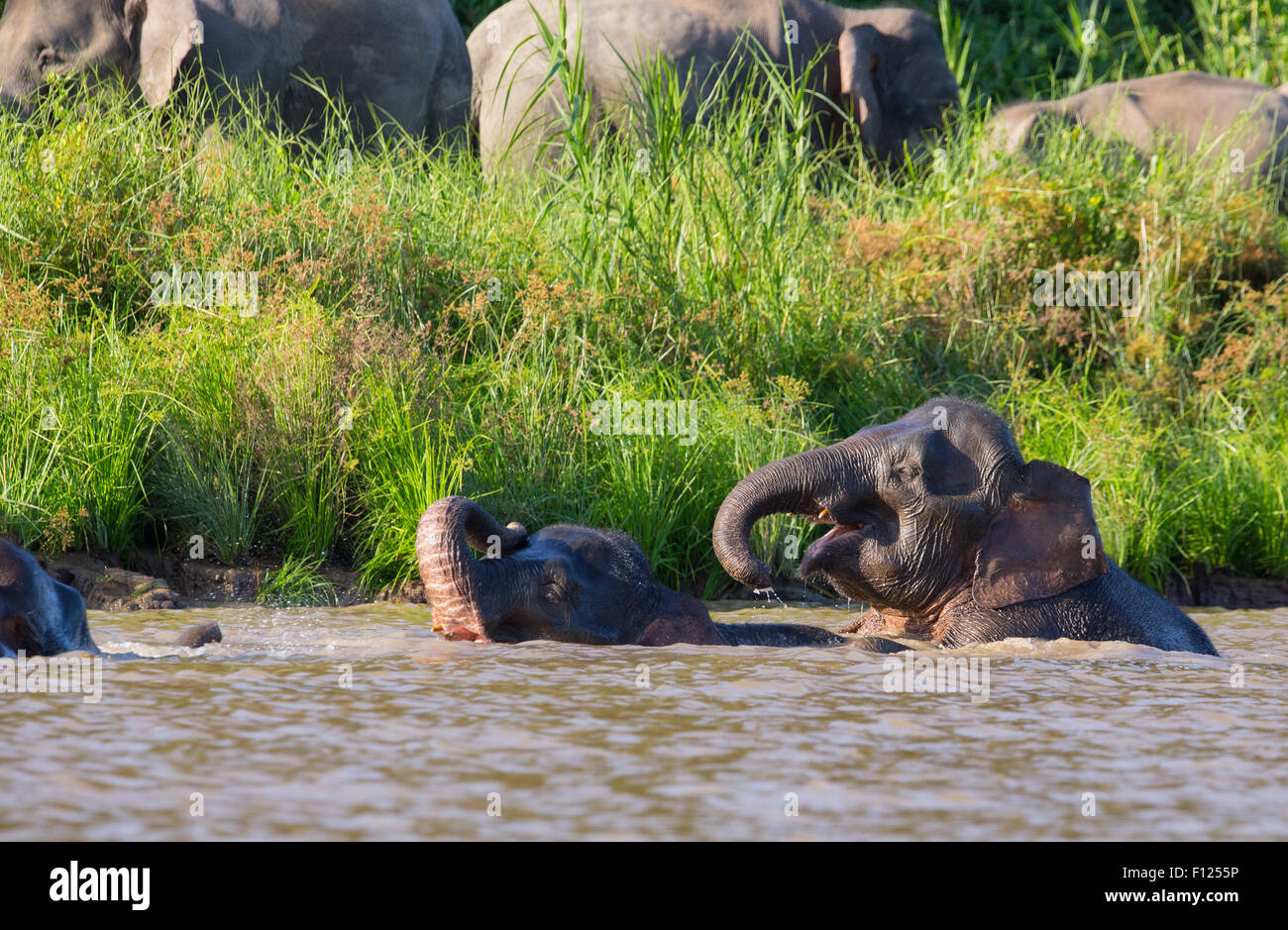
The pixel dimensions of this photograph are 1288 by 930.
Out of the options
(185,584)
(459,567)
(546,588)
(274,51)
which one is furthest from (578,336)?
(274,51)

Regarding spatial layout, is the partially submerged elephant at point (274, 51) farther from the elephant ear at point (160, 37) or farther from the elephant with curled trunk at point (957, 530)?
the elephant with curled trunk at point (957, 530)

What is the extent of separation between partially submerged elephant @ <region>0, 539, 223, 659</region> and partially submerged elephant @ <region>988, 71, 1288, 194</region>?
27.3 feet

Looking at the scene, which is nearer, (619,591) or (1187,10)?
(619,591)

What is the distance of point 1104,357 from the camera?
9227 mm

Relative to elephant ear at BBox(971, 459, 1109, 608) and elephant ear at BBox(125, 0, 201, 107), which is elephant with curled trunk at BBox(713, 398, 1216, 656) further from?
elephant ear at BBox(125, 0, 201, 107)

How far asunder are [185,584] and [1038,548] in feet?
11.1

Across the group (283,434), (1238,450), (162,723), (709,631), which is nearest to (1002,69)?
(1238,450)

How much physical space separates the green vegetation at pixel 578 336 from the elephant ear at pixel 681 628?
2.09 m

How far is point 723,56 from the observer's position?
444 inches

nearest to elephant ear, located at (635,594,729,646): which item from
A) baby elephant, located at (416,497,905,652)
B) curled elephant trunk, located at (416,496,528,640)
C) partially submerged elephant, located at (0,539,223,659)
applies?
baby elephant, located at (416,497,905,652)

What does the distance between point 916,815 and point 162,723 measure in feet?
5.07

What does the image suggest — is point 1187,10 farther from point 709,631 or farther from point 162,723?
point 162,723

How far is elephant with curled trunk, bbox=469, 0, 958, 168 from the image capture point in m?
10.9

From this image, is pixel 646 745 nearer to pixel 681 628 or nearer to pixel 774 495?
pixel 681 628
